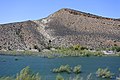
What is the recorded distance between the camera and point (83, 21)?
434 ft

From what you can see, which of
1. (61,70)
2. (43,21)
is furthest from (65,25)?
(61,70)

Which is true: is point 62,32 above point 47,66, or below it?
above

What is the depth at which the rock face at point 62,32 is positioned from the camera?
112 meters

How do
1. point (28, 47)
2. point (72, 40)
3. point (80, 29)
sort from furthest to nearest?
point (80, 29), point (72, 40), point (28, 47)

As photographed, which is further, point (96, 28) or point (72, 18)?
point (72, 18)

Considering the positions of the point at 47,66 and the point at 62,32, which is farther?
the point at 62,32

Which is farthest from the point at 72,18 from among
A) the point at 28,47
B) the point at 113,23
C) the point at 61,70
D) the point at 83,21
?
the point at 61,70

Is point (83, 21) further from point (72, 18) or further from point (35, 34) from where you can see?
point (35, 34)

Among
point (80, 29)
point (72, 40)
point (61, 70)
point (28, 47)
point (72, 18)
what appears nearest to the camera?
point (61, 70)

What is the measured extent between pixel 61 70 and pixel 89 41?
71.3 m

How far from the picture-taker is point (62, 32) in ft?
407

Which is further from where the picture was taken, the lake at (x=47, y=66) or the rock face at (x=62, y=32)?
the rock face at (x=62, y=32)

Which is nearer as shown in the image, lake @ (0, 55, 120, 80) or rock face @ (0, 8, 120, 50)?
lake @ (0, 55, 120, 80)

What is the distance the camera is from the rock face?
111688mm
